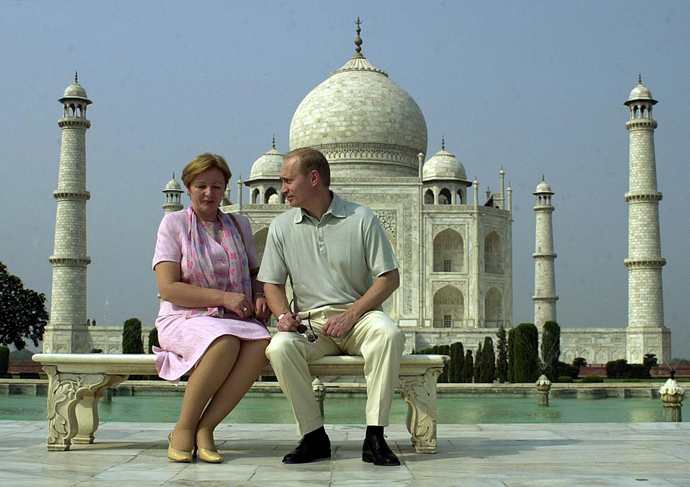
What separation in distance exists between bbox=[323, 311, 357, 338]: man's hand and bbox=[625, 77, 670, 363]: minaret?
2031 cm

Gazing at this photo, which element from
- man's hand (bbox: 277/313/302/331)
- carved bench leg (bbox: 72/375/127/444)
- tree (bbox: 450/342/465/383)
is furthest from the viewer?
tree (bbox: 450/342/465/383)

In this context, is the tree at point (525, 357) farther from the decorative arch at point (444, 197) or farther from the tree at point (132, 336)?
the decorative arch at point (444, 197)

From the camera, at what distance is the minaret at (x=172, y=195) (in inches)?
1208

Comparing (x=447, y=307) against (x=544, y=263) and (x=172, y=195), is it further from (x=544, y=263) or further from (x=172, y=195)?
(x=172, y=195)

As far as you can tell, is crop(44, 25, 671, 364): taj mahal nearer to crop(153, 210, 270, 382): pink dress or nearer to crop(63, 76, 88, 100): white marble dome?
crop(63, 76, 88, 100): white marble dome

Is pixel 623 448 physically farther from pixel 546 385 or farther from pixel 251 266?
pixel 546 385

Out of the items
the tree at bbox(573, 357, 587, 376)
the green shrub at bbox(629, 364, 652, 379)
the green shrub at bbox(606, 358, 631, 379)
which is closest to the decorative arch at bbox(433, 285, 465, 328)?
the tree at bbox(573, 357, 587, 376)

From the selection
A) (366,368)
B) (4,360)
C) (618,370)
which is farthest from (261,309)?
(618,370)

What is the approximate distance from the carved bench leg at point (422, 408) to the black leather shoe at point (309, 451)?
1.33 feet

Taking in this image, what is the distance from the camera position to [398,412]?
34.9 feet

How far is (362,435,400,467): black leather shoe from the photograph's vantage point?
3.43 metres

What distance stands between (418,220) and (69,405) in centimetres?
→ 2337

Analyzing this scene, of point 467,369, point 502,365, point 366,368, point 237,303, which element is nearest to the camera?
point 366,368

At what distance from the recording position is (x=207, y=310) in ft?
12.8
